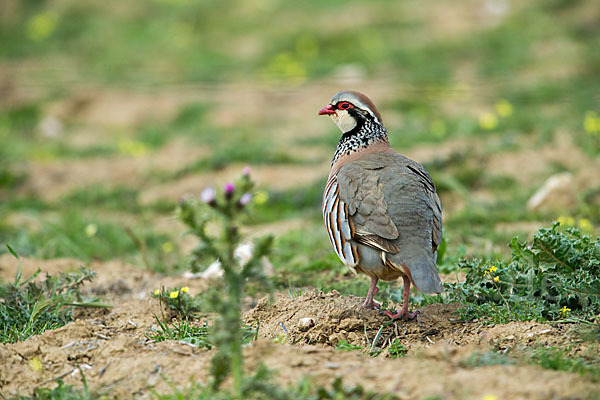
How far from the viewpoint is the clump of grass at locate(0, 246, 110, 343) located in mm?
3584

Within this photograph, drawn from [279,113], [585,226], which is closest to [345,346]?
[585,226]

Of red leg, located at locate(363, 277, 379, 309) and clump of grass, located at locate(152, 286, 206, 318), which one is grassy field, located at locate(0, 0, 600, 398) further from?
clump of grass, located at locate(152, 286, 206, 318)

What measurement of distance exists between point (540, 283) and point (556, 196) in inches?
105

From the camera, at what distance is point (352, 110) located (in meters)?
4.33

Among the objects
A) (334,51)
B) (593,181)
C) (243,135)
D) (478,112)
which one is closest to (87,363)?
(593,181)

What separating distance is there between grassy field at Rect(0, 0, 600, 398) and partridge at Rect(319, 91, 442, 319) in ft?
1.41

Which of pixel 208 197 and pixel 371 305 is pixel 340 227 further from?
pixel 208 197

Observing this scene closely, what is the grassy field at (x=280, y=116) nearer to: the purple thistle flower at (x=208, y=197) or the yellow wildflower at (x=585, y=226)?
the yellow wildflower at (x=585, y=226)

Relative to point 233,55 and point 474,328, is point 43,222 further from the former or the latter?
point 233,55

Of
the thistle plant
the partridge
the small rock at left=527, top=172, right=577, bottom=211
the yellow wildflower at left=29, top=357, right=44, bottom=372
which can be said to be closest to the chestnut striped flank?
the partridge

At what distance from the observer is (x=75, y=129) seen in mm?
10070

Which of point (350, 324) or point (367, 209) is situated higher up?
point (367, 209)

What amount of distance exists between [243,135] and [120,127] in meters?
2.16

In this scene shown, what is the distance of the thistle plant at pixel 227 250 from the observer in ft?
8.16
